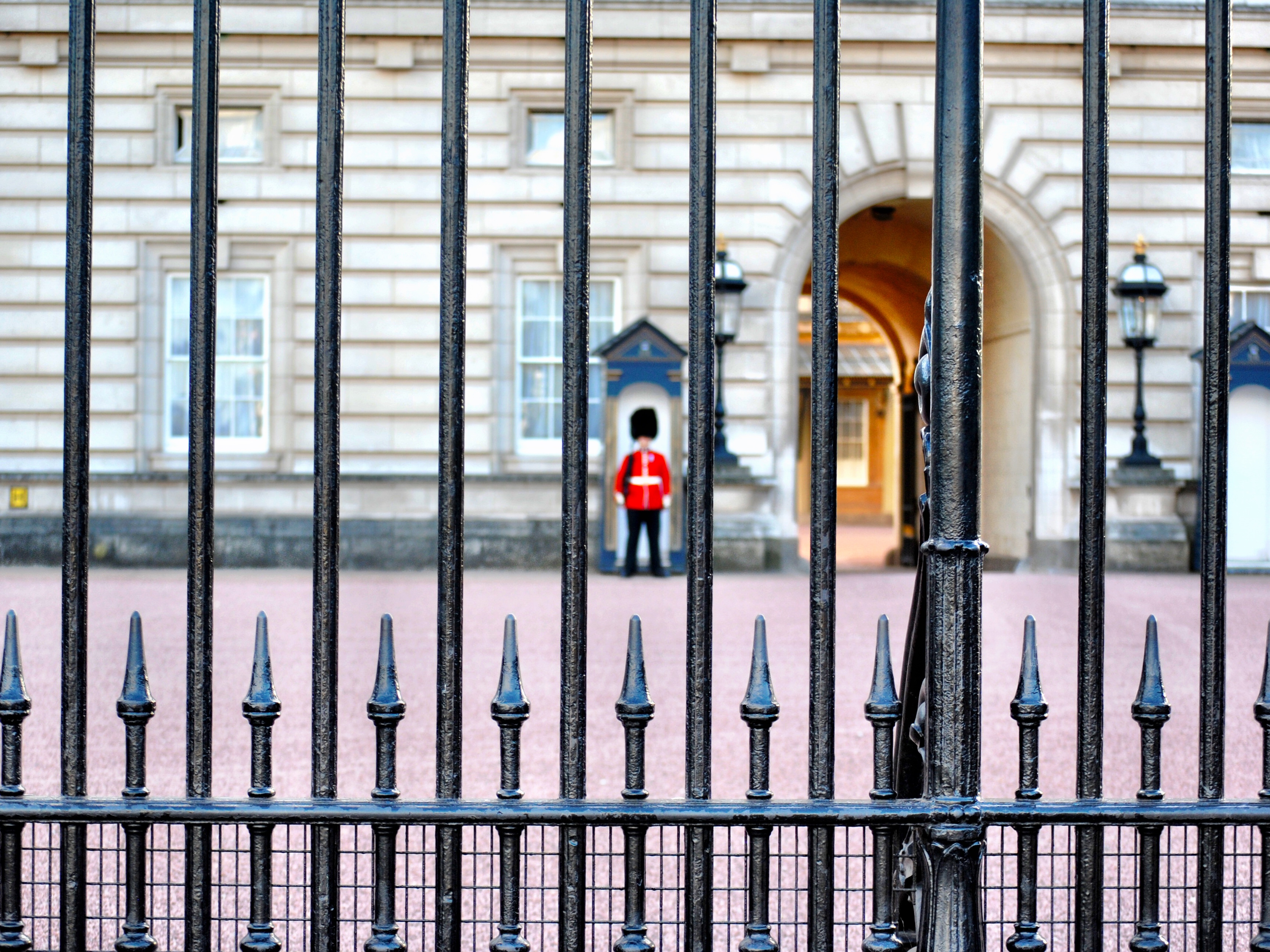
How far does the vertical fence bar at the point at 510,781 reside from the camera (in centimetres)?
175

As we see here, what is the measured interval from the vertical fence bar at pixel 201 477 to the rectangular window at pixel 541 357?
1222cm

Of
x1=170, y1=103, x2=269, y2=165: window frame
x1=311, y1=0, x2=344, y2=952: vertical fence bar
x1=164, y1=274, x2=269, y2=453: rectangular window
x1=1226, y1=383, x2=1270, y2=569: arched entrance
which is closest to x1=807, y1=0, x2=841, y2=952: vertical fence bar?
x1=311, y1=0, x2=344, y2=952: vertical fence bar

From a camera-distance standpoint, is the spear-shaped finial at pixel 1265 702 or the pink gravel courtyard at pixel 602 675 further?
the pink gravel courtyard at pixel 602 675

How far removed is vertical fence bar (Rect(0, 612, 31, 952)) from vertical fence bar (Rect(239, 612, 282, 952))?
0.31 m

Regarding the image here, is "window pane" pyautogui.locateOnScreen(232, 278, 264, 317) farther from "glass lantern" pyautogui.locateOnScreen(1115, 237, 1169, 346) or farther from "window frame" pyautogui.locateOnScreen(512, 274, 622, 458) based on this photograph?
"glass lantern" pyautogui.locateOnScreen(1115, 237, 1169, 346)

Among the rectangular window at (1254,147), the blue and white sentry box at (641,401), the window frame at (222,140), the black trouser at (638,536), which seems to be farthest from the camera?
the rectangular window at (1254,147)

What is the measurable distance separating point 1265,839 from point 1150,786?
178mm

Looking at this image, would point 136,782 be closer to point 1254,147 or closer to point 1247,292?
point 1247,292

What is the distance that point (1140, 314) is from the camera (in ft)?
44.8

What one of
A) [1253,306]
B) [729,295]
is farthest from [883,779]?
[1253,306]

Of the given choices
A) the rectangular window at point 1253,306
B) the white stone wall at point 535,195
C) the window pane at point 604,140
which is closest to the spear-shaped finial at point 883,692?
the white stone wall at point 535,195

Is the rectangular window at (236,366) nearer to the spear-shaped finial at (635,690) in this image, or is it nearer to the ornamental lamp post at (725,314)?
the ornamental lamp post at (725,314)

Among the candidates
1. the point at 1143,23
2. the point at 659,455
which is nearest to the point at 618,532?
the point at 659,455

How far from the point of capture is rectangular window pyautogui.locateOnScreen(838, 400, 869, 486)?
34.2 metres
